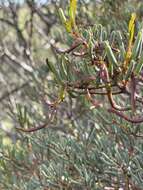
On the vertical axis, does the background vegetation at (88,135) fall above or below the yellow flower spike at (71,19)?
below

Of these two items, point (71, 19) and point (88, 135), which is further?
point (88, 135)

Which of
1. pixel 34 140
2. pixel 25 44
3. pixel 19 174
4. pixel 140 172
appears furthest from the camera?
pixel 25 44

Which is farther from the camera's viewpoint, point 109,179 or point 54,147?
point 54,147

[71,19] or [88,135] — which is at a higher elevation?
[71,19]

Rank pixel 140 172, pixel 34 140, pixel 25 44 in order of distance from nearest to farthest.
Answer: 1. pixel 140 172
2. pixel 34 140
3. pixel 25 44

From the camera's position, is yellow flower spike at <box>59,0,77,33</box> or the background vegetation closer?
yellow flower spike at <box>59,0,77,33</box>

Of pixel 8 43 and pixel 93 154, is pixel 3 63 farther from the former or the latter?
pixel 93 154

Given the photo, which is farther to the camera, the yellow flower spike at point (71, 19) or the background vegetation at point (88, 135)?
the background vegetation at point (88, 135)

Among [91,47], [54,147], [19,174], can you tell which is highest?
[91,47]

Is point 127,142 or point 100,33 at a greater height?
point 100,33

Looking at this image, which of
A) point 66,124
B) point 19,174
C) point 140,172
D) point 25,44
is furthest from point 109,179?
point 25,44

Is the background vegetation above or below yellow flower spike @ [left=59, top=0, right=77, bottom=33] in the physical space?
below
